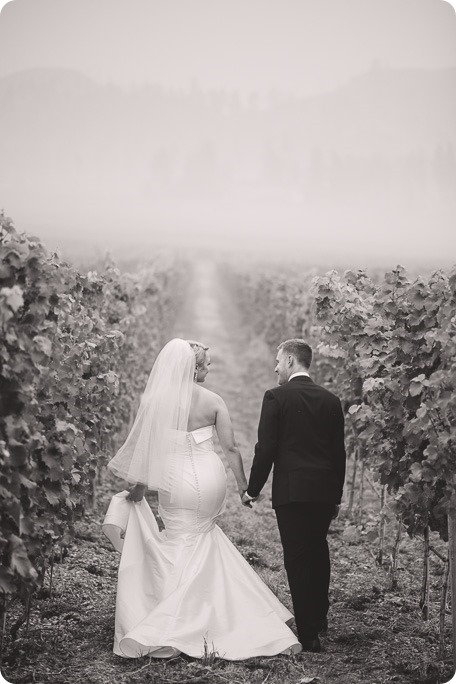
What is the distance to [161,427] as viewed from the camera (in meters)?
5.35

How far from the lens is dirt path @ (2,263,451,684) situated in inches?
184

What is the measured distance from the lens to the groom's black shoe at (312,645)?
504 centimetres

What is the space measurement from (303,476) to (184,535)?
89 centimetres

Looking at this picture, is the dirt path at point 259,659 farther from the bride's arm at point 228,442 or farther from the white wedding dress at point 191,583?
the bride's arm at point 228,442

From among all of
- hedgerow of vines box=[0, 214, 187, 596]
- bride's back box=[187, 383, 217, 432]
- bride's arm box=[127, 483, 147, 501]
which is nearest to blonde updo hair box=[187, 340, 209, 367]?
bride's back box=[187, 383, 217, 432]

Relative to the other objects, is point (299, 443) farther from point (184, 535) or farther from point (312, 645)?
point (312, 645)

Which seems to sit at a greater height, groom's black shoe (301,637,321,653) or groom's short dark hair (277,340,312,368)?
groom's short dark hair (277,340,312,368)

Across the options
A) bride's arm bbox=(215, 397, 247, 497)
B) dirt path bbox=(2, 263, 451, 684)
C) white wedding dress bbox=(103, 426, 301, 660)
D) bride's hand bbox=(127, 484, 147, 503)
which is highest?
bride's arm bbox=(215, 397, 247, 497)

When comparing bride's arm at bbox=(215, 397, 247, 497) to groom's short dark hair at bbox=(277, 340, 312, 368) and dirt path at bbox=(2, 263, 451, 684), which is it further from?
dirt path at bbox=(2, 263, 451, 684)

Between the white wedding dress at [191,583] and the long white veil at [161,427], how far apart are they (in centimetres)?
9

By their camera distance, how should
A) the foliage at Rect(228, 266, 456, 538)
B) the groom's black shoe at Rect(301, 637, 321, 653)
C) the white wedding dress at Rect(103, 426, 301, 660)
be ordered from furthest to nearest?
the groom's black shoe at Rect(301, 637, 321, 653), the white wedding dress at Rect(103, 426, 301, 660), the foliage at Rect(228, 266, 456, 538)

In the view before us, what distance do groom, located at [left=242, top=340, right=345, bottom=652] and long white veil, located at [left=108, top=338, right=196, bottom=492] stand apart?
557 mm

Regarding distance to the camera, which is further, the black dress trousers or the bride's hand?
the bride's hand

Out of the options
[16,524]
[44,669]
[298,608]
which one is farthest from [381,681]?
[16,524]
